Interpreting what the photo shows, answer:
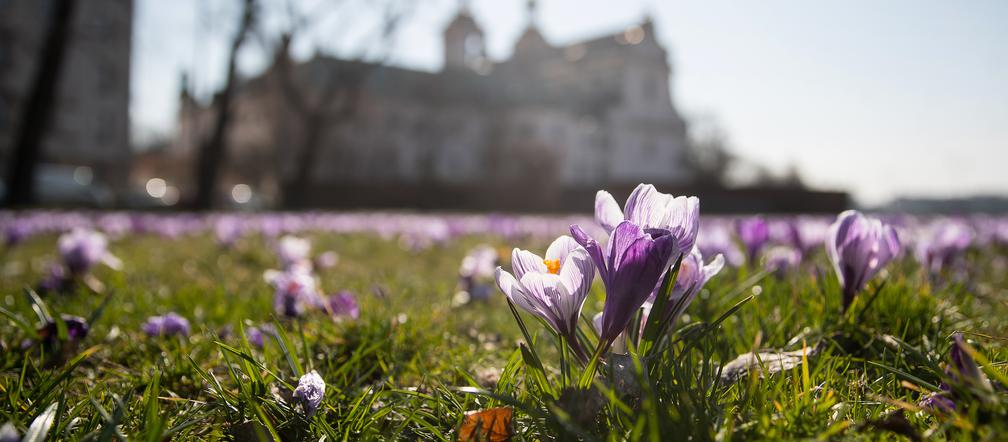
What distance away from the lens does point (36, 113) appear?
14227 mm

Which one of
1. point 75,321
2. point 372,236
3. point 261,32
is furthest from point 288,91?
point 75,321

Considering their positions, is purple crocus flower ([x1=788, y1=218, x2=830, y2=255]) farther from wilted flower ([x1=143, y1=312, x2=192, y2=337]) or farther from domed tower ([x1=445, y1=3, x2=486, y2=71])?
domed tower ([x1=445, y1=3, x2=486, y2=71])

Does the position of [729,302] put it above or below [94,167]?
above

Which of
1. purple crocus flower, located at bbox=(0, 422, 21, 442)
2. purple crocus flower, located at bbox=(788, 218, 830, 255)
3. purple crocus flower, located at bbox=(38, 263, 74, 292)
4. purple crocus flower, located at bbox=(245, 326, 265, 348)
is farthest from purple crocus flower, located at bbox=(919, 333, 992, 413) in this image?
purple crocus flower, located at bbox=(38, 263, 74, 292)

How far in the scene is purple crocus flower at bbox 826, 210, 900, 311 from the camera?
62.6 inches

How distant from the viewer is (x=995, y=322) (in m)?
2.27

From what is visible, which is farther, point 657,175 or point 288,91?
point 657,175

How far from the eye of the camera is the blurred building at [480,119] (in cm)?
5141

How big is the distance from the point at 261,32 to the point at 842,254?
23.7 m

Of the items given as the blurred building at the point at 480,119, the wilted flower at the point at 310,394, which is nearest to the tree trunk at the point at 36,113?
the wilted flower at the point at 310,394

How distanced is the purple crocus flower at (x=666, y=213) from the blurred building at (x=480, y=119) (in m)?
45.3

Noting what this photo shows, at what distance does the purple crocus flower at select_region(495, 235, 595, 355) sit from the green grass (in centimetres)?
13

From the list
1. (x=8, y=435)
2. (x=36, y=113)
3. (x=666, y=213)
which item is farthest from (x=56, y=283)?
(x=36, y=113)

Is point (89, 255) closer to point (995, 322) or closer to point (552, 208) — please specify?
point (995, 322)
